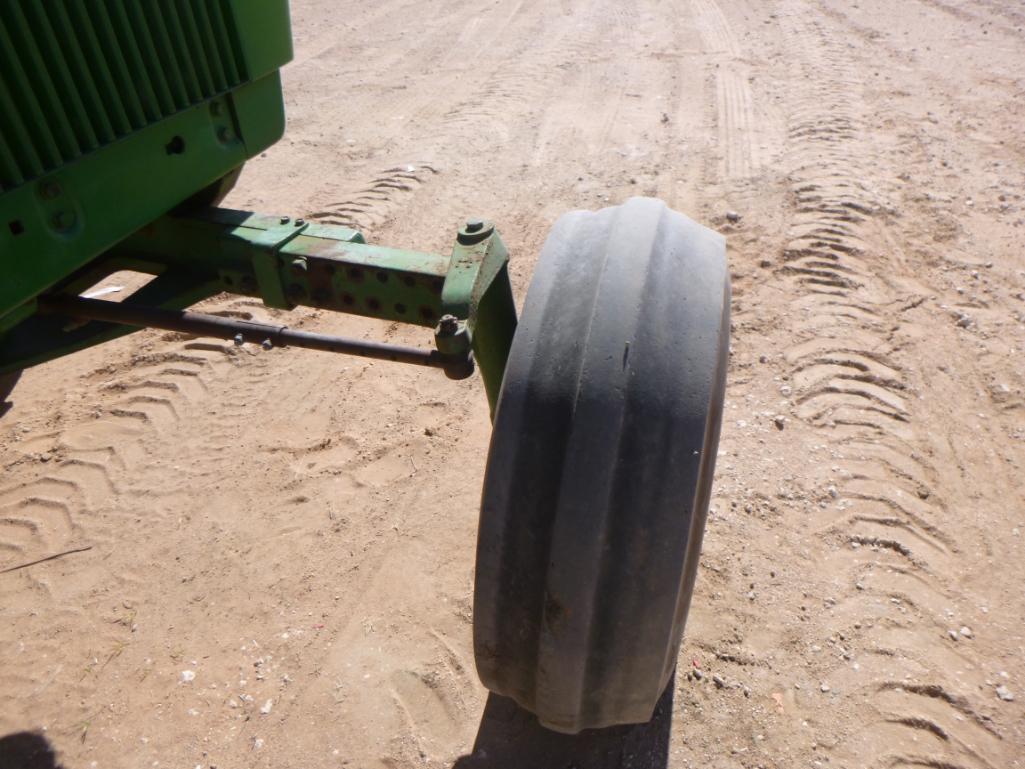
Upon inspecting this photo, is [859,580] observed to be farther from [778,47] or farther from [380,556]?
[778,47]

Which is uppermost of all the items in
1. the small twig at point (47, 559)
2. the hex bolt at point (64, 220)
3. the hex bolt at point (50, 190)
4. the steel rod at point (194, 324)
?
the hex bolt at point (50, 190)

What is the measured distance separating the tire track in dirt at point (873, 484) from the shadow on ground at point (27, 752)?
2474 mm

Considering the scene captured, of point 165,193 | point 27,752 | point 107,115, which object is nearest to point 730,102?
point 165,193

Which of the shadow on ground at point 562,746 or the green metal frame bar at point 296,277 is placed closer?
the green metal frame bar at point 296,277

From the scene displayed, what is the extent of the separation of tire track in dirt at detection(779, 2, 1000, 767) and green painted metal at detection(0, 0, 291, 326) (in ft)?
8.44

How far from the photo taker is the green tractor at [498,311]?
1601 mm

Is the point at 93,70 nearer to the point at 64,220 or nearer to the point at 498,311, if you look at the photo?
the point at 64,220

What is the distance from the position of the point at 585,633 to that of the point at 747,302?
326 cm

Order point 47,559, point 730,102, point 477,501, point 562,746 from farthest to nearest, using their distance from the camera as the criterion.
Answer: point 730,102 < point 477,501 < point 47,559 < point 562,746

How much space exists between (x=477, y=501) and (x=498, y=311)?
133 cm

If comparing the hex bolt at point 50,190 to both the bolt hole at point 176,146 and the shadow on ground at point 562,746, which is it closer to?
the bolt hole at point 176,146

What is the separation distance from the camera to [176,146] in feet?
7.03

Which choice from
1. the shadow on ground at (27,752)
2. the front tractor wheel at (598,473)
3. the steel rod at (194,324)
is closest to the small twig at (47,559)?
the shadow on ground at (27,752)

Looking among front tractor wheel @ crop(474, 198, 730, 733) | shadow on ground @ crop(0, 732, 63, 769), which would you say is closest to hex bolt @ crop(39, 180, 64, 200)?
front tractor wheel @ crop(474, 198, 730, 733)
